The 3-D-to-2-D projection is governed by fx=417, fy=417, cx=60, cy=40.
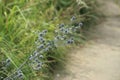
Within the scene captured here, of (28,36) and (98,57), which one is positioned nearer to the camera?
(28,36)

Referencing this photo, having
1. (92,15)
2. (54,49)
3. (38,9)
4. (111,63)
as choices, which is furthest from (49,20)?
(92,15)

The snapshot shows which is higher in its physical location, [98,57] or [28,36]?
[28,36]

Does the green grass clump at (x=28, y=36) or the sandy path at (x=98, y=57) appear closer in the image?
the green grass clump at (x=28, y=36)

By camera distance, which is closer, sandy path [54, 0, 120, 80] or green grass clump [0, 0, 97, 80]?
green grass clump [0, 0, 97, 80]
